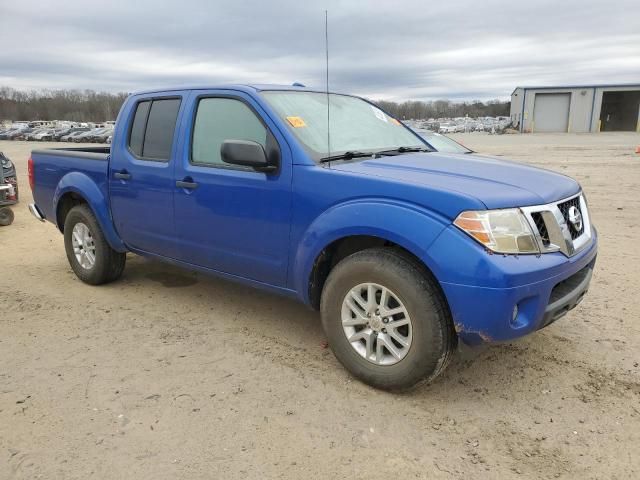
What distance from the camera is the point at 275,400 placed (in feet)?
10.5

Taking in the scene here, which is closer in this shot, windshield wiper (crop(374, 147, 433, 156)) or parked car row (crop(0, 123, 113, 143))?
windshield wiper (crop(374, 147, 433, 156))

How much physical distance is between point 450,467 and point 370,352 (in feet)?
2.85

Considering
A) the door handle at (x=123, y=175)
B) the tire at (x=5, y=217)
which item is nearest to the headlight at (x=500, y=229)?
the door handle at (x=123, y=175)

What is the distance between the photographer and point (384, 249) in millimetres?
3191

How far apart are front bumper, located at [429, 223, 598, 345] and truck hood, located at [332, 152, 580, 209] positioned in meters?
0.30

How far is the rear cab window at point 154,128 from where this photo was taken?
4.39 meters

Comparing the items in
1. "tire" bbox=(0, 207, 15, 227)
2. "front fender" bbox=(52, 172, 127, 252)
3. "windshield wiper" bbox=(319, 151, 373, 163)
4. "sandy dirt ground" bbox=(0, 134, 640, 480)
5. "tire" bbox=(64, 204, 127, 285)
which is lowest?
"sandy dirt ground" bbox=(0, 134, 640, 480)

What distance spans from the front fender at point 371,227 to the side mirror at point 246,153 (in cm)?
56

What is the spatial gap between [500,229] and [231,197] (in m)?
1.91

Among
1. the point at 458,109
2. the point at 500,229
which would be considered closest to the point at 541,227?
the point at 500,229

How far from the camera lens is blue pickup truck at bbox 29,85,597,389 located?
112 inches

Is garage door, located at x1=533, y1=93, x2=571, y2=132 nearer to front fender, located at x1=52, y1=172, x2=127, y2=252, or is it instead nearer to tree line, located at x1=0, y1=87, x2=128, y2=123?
front fender, located at x1=52, y1=172, x2=127, y2=252

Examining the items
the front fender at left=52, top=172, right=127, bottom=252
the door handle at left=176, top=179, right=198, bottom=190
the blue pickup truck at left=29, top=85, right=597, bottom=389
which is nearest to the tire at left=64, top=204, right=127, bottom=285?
the front fender at left=52, top=172, right=127, bottom=252

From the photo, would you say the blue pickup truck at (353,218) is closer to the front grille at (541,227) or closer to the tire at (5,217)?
the front grille at (541,227)
